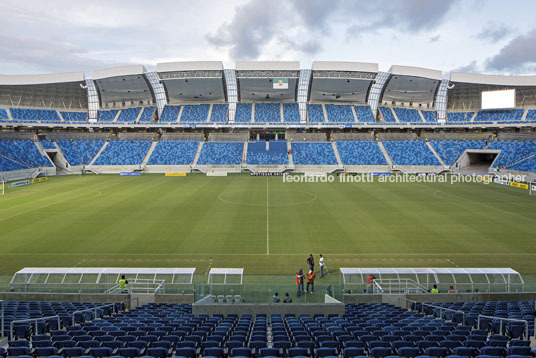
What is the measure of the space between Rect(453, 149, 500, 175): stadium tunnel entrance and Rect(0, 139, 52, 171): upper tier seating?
78.0 metres

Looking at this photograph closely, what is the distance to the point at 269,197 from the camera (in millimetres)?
43656

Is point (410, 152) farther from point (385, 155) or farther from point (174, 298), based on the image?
point (174, 298)

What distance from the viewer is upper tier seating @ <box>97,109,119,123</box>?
285 feet

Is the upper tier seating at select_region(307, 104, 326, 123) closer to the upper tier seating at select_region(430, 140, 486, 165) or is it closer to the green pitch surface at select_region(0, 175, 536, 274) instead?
the upper tier seating at select_region(430, 140, 486, 165)

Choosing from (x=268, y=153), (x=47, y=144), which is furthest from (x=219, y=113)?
(x=47, y=144)

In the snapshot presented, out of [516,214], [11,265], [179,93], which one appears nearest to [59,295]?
[11,265]

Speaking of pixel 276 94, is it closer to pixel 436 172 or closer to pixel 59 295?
pixel 436 172

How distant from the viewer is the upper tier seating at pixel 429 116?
86269 mm

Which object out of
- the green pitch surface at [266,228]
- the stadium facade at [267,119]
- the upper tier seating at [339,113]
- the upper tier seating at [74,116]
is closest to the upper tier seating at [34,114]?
the stadium facade at [267,119]

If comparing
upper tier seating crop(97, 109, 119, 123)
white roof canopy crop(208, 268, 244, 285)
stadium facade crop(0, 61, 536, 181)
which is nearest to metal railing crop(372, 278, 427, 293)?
white roof canopy crop(208, 268, 244, 285)

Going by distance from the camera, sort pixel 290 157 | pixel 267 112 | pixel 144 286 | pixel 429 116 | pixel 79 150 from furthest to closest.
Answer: pixel 267 112 < pixel 429 116 < pixel 290 157 < pixel 79 150 < pixel 144 286

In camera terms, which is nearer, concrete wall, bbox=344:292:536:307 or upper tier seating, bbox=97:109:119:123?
concrete wall, bbox=344:292:536:307

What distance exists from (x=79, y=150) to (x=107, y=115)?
13574 mm

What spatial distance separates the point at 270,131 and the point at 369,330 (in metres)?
81.0
